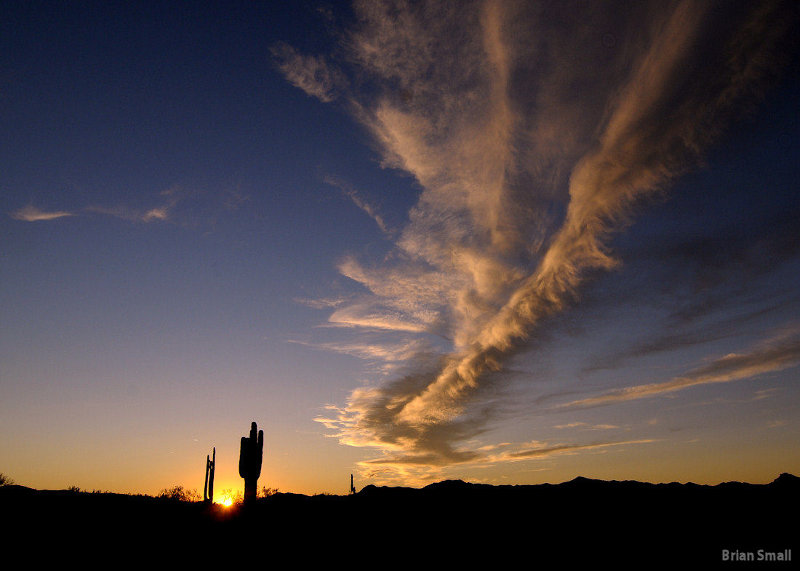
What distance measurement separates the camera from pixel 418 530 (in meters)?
15.6

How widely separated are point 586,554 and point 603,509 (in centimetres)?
414

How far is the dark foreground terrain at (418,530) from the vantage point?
1257cm

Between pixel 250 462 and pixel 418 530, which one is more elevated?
pixel 250 462

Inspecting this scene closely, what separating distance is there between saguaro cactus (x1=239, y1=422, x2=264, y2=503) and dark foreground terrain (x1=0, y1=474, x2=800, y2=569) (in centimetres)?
85

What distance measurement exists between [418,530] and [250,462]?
22.9 ft

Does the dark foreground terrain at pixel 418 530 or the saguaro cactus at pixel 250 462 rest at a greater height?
the saguaro cactus at pixel 250 462

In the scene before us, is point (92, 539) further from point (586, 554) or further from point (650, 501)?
point (650, 501)

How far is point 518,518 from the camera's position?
1722cm

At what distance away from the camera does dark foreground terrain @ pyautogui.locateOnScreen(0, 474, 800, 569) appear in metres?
12.6

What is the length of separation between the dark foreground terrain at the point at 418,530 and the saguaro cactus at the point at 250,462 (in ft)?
2.80

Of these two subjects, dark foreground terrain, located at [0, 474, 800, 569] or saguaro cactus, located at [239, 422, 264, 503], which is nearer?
dark foreground terrain, located at [0, 474, 800, 569]

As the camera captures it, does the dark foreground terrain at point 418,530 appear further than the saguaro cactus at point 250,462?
No

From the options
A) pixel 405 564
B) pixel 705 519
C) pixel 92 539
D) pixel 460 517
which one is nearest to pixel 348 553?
pixel 405 564

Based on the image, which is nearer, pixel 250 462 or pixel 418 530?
pixel 418 530
